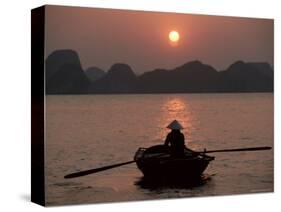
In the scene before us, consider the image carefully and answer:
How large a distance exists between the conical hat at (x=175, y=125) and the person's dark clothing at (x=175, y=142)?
41 mm

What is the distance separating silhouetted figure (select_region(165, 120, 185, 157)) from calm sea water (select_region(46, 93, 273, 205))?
0.21ft

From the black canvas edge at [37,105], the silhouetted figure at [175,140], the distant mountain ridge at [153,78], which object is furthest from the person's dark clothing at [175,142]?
the black canvas edge at [37,105]

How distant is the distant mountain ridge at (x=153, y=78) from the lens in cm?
883

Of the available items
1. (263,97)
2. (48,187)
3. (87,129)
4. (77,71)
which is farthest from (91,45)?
(263,97)

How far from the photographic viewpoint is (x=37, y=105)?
9008 millimetres

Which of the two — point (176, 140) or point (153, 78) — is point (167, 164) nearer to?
point (176, 140)

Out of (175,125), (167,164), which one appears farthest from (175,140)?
(167,164)

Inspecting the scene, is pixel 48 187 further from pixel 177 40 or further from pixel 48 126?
pixel 177 40

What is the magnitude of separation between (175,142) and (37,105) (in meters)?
1.67

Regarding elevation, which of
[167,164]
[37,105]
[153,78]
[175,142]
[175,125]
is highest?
[153,78]

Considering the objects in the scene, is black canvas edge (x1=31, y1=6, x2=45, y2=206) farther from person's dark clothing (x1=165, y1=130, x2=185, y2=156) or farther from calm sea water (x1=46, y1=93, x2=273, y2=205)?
person's dark clothing (x1=165, y1=130, x2=185, y2=156)

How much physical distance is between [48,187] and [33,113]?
2.93 ft

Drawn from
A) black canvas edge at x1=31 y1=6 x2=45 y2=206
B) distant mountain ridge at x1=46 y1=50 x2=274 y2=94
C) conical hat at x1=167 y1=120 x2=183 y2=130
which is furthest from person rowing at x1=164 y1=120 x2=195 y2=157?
black canvas edge at x1=31 y1=6 x2=45 y2=206

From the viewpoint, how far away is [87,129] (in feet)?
29.6
